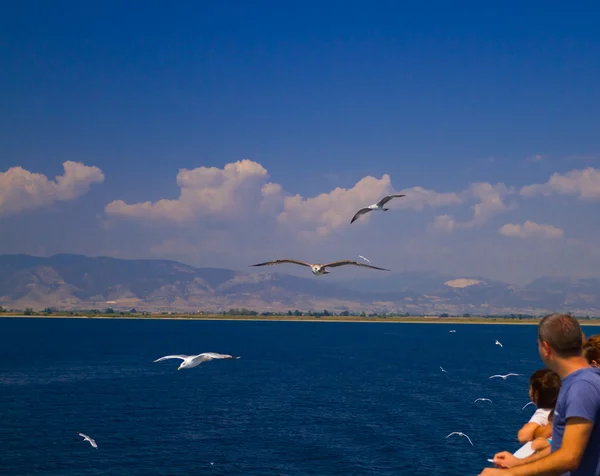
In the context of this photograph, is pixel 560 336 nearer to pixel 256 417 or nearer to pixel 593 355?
pixel 593 355

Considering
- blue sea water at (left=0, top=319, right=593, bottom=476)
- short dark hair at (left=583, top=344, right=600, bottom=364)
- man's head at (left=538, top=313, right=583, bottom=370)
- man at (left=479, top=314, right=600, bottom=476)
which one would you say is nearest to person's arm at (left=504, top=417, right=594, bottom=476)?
man at (left=479, top=314, right=600, bottom=476)

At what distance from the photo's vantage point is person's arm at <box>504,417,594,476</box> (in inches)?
171

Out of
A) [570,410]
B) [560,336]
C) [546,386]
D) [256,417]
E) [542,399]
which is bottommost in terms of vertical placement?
[256,417]

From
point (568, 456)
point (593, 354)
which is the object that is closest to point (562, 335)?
point (568, 456)

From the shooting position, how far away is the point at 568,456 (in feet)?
14.3

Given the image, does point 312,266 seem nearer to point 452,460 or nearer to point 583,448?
point 583,448

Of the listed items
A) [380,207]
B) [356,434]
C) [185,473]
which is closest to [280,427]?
[356,434]

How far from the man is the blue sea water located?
149ft

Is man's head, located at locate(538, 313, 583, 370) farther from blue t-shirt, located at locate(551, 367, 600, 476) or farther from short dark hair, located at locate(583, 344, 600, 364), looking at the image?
short dark hair, located at locate(583, 344, 600, 364)

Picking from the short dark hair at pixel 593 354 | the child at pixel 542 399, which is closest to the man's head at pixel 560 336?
the short dark hair at pixel 593 354

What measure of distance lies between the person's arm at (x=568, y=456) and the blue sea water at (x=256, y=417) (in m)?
45.7

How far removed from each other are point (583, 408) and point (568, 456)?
14.7 inches

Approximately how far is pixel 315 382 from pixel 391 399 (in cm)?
2080

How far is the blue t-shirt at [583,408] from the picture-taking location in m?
4.30
